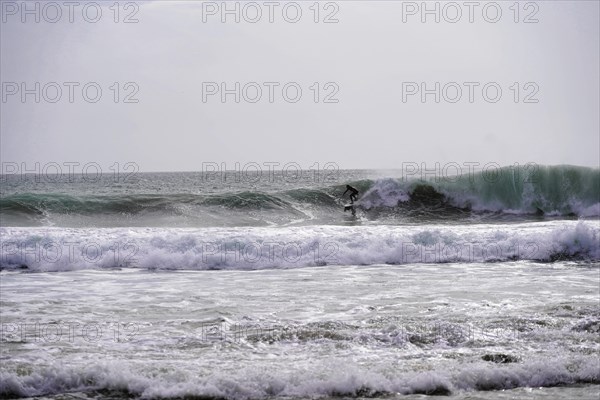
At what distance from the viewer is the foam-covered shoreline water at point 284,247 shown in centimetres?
1309

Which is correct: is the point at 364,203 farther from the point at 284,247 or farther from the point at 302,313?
the point at 302,313

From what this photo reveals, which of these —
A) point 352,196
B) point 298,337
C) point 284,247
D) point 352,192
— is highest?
point 352,192

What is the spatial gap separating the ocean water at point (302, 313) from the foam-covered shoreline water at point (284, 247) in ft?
0.15

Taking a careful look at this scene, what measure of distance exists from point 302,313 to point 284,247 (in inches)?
244

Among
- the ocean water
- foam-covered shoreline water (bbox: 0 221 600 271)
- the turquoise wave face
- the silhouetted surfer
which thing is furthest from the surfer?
foam-covered shoreline water (bbox: 0 221 600 271)

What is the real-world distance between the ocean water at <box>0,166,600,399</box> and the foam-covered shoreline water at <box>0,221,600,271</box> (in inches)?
1.8

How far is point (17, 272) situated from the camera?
40.0 feet

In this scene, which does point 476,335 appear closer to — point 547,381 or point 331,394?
point 547,381

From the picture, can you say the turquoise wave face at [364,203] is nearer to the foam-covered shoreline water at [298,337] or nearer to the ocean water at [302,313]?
the ocean water at [302,313]

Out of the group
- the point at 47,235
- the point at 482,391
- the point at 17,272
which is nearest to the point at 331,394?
the point at 482,391

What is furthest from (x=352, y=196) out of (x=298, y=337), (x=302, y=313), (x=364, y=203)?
(x=298, y=337)

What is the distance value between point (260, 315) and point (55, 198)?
17660mm

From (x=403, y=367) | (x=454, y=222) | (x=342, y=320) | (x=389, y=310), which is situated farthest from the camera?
(x=454, y=222)

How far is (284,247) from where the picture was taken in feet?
45.9
